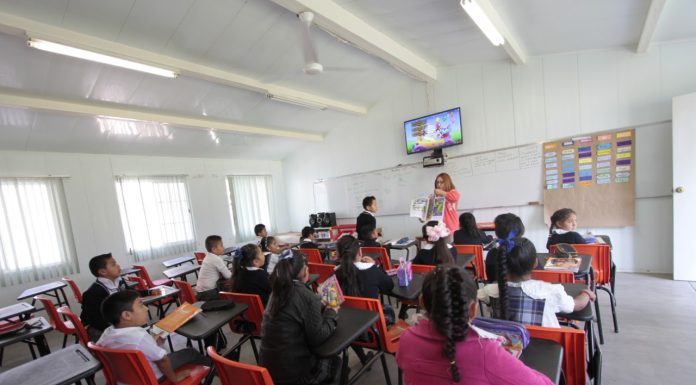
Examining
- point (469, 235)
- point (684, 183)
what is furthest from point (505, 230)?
point (684, 183)

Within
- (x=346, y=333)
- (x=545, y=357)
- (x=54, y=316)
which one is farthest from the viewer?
(x=54, y=316)

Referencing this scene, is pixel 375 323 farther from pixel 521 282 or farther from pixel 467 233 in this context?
pixel 467 233

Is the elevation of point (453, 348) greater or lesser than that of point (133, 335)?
greater

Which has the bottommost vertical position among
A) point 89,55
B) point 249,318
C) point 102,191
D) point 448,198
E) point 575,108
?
point 249,318

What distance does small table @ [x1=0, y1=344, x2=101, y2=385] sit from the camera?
140cm

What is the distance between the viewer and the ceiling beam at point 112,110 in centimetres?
320

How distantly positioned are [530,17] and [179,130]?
5.37 metres

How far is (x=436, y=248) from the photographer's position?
9.10ft

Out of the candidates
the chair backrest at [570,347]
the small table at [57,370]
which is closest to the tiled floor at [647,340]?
the chair backrest at [570,347]

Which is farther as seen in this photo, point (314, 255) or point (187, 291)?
point (314, 255)

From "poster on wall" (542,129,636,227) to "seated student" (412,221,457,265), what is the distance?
257cm

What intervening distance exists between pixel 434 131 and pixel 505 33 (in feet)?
6.76

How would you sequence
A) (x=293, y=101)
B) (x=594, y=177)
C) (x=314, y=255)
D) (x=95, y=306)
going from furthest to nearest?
(x=293, y=101) → (x=594, y=177) → (x=314, y=255) → (x=95, y=306)

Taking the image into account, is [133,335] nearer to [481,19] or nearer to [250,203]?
[481,19]
